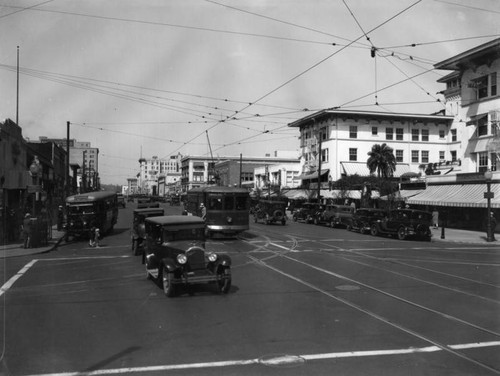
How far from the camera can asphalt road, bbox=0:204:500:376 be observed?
235 inches

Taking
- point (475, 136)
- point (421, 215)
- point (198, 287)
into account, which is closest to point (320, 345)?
point (198, 287)

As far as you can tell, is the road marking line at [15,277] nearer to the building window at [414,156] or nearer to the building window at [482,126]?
the building window at [482,126]

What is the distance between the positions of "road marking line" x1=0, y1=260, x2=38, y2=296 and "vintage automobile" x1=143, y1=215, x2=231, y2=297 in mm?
3495

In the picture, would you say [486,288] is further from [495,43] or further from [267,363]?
[495,43]

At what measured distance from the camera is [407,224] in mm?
27266

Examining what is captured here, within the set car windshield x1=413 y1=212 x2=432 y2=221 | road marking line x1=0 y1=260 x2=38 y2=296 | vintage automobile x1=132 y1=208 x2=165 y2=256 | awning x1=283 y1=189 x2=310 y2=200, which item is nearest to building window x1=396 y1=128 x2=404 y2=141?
awning x1=283 y1=189 x2=310 y2=200

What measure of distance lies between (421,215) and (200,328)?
75.7 feet

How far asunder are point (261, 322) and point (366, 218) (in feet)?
80.1

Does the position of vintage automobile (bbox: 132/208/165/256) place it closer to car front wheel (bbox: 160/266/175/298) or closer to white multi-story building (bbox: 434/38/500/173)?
car front wheel (bbox: 160/266/175/298)

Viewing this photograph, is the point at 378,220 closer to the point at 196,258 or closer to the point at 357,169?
the point at 196,258

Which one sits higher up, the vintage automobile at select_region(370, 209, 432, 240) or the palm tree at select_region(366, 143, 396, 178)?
the palm tree at select_region(366, 143, 396, 178)

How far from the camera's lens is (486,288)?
11422 millimetres

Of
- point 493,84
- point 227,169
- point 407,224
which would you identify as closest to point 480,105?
point 493,84

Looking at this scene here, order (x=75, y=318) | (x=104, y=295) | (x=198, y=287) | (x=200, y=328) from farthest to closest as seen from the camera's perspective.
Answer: (x=198, y=287), (x=104, y=295), (x=75, y=318), (x=200, y=328)
